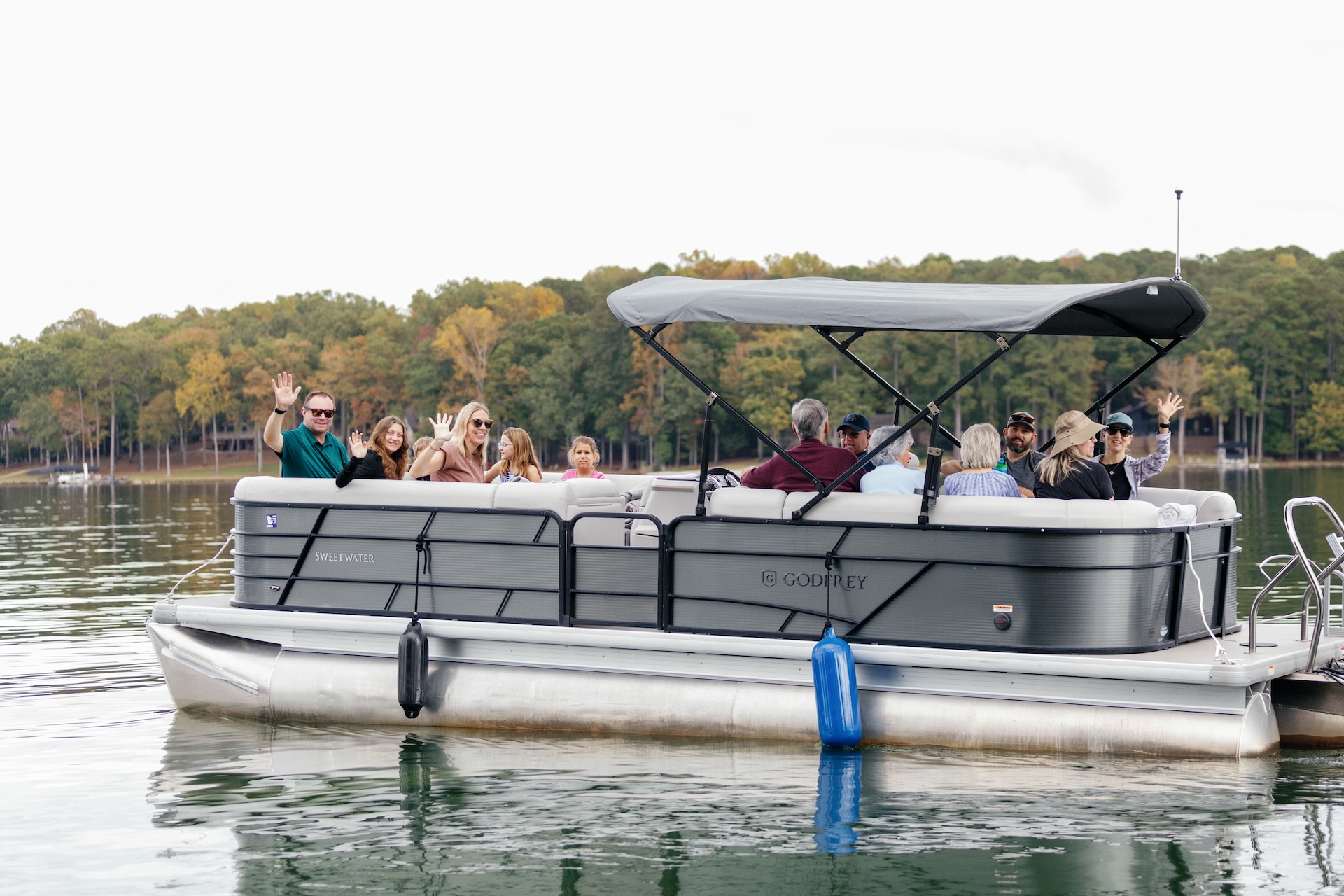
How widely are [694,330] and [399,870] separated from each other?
286ft

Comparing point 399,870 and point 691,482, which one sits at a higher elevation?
point 691,482

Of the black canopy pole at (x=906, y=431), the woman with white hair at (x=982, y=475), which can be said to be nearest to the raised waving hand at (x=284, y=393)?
the black canopy pole at (x=906, y=431)

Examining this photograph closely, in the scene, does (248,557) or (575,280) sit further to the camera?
(575,280)

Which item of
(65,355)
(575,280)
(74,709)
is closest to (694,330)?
(575,280)

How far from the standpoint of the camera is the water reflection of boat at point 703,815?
6414 millimetres

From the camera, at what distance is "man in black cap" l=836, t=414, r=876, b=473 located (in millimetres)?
8875

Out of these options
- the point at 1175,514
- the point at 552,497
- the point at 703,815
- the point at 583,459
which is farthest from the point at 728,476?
the point at 1175,514

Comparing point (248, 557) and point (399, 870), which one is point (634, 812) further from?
point (248, 557)

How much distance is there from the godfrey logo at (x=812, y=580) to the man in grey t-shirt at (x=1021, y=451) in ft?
5.01

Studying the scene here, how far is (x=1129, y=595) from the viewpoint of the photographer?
7652 mm

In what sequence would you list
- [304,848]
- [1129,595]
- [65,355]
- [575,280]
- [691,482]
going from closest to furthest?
[304,848] → [1129,595] → [691,482] → [65,355] → [575,280]

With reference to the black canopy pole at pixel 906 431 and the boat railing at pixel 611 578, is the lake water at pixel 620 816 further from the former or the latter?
the black canopy pole at pixel 906 431

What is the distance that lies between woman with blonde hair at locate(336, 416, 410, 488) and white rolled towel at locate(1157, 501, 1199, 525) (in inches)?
182

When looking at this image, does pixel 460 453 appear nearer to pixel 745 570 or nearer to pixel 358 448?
pixel 358 448
